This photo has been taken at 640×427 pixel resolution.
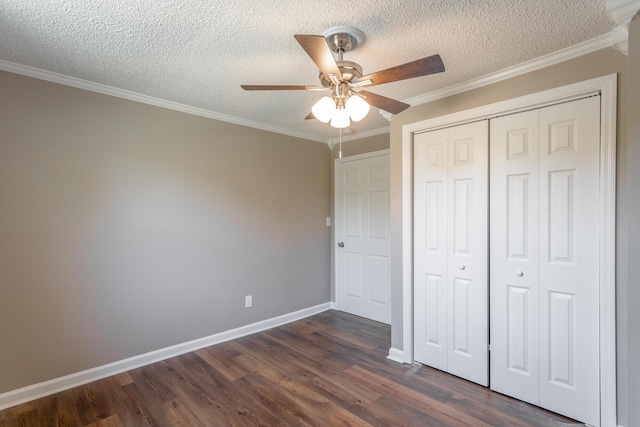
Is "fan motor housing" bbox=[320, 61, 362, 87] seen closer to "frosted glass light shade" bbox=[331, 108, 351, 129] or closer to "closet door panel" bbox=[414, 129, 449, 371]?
"frosted glass light shade" bbox=[331, 108, 351, 129]

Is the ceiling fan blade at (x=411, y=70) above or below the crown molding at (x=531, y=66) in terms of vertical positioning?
below

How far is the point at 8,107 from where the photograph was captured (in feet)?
7.16

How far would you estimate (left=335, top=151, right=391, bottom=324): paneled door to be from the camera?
383 centimetres

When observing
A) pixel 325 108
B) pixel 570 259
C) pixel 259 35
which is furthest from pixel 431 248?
pixel 259 35

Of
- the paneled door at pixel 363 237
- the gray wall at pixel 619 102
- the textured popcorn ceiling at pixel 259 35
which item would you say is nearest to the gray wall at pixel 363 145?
the paneled door at pixel 363 237

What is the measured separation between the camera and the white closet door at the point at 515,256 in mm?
2160

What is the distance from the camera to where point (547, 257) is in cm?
211

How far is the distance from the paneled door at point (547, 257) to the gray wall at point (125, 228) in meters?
2.31

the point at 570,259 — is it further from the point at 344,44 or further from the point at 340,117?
the point at 344,44

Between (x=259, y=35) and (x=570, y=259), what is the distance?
2.34m

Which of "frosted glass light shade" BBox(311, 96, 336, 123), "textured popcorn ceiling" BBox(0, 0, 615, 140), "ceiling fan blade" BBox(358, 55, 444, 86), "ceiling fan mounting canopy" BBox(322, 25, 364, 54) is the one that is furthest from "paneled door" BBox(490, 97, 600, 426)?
"frosted glass light shade" BBox(311, 96, 336, 123)

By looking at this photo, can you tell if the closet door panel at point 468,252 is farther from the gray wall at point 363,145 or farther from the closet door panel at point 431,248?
the gray wall at point 363,145

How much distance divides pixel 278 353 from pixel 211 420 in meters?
0.99

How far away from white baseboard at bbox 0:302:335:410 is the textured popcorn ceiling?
225cm
